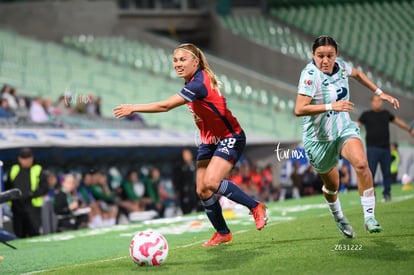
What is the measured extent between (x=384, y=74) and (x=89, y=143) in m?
16.4

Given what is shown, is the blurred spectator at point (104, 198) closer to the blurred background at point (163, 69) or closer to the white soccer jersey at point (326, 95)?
the blurred background at point (163, 69)

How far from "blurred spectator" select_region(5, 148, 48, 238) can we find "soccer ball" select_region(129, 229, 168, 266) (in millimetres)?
7853

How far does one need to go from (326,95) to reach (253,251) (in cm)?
183

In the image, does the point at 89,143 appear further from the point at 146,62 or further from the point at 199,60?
the point at 146,62

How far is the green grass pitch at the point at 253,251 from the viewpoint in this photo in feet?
29.9

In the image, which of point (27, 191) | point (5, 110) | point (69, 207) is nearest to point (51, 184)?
point (69, 207)

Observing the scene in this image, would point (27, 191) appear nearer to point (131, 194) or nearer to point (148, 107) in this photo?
point (131, 194)

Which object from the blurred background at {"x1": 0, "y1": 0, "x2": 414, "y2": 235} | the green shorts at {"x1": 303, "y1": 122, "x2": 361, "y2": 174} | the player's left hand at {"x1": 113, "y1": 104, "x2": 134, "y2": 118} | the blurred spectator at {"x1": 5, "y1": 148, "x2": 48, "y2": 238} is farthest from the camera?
the blurred background at {"x1": 0, "y1": 0, "x2": 414, "y2": 235}

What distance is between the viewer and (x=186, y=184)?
71.5 feet

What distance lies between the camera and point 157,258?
972cm

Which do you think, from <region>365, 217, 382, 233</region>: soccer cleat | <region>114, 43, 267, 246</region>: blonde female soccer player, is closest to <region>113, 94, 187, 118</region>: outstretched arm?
<region>114, 43, 267, 246</region>: blonde female soccer player

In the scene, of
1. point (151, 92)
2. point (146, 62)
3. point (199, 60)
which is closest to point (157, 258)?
point (199, 60)

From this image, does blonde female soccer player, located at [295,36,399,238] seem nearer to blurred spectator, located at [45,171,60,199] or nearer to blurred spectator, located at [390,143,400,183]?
blurred spectator, located at [45,171,60,199]

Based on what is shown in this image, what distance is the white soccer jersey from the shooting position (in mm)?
10273
